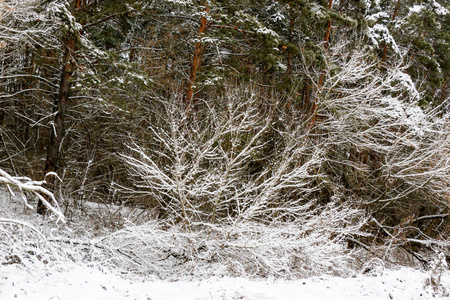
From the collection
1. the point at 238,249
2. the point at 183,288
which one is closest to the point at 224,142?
the point at 238,249

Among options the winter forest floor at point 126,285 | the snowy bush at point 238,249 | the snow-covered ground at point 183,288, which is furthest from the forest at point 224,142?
the snow-covered ground at point 183,288

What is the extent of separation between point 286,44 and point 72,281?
908 centimetres

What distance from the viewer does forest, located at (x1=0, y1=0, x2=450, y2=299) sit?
823 centimetres

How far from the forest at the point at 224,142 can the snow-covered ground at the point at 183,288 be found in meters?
0.59

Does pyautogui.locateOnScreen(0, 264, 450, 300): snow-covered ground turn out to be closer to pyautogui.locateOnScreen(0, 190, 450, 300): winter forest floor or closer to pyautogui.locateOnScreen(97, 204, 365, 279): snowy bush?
pyautogui.locateOnScreen(0, 190, 450, 300): winter forest floor

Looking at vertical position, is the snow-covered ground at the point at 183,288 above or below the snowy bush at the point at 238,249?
above

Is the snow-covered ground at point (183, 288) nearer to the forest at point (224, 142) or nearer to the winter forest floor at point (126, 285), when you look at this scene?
the winter forest floor at point (126, 285)

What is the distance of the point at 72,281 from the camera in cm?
550

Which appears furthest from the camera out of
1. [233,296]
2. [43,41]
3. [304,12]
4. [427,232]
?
[427,232]

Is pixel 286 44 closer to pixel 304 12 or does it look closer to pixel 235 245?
pixel 304 12

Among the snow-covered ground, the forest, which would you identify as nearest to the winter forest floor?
the snow-covered ground

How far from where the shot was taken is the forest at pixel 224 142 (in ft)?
27.0

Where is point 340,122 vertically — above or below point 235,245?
above

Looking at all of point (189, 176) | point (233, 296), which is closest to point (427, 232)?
point (189, 176)
